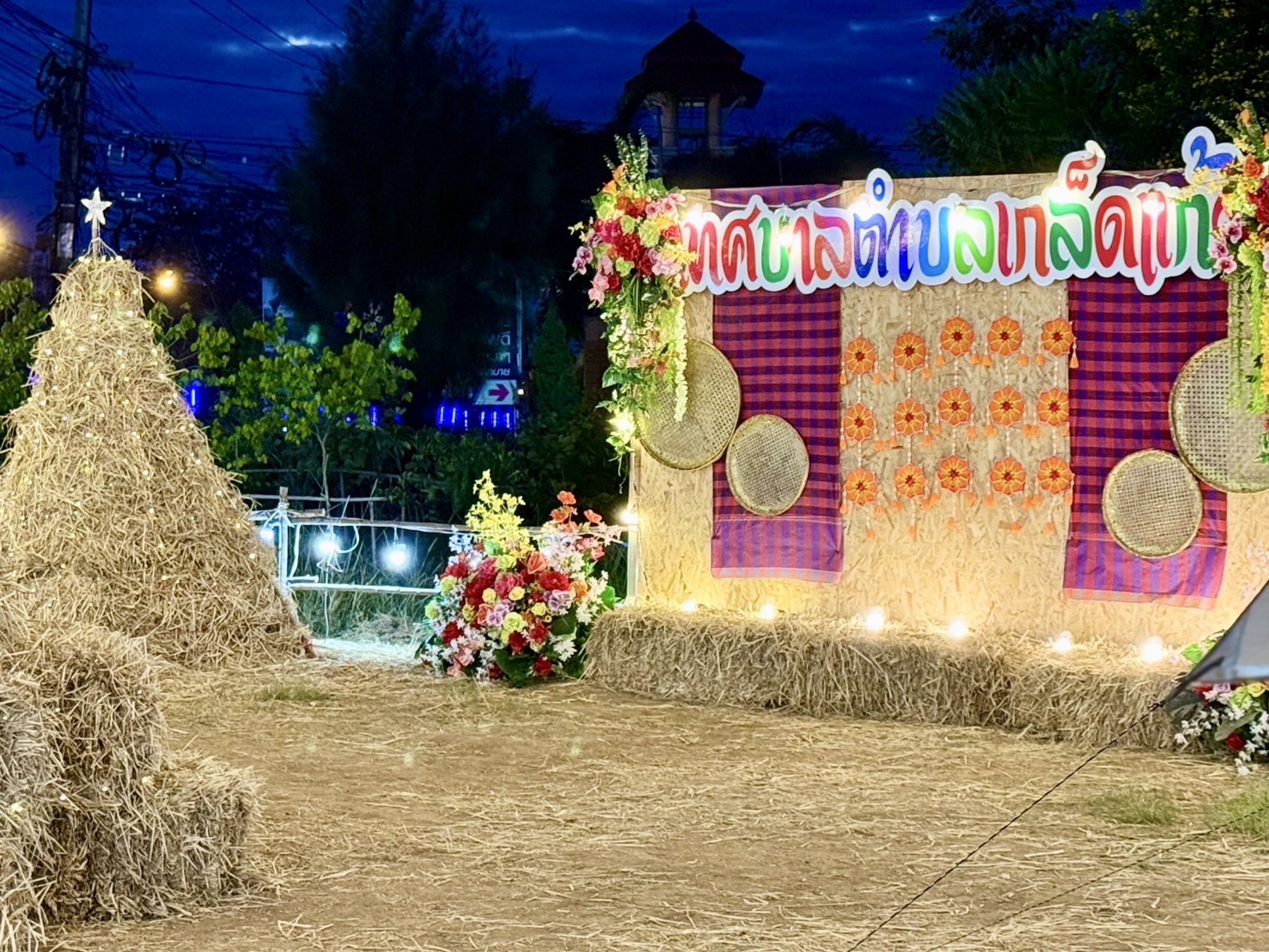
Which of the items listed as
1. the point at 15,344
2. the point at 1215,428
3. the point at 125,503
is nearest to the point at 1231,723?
the point at 1215,428

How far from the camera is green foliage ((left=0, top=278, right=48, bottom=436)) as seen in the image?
16047mm

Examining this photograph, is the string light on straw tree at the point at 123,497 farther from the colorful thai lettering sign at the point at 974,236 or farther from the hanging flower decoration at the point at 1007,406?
the hanging flower decoration at the point at 1007,406

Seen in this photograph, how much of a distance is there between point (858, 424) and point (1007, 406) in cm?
78

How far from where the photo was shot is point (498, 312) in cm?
2541

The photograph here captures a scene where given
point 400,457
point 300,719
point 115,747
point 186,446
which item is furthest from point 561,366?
point 115,747

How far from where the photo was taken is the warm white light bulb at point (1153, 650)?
8055 mm

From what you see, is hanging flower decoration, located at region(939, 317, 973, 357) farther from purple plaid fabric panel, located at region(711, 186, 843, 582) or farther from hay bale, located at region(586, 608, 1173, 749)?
hay bale, located at region(586, 608, 1173, 749)

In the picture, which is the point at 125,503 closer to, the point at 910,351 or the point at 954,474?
the point at 910,351

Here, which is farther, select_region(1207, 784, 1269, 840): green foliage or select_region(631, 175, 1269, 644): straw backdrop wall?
select_region(631, 175, 1269, 644): straw backdrop wall

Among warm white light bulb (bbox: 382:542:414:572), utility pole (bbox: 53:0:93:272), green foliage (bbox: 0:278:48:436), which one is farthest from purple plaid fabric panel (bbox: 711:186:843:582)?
utility pole (bbox: 53:0:93:272)

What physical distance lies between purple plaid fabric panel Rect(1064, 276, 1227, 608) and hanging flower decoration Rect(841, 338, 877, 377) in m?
1.03

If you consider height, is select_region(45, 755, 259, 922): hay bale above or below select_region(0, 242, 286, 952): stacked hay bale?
below

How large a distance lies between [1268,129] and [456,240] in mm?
18390

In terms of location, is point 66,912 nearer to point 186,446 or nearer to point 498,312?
point 186,446
